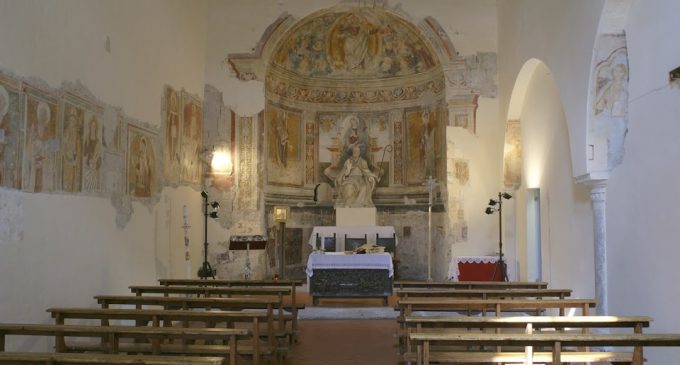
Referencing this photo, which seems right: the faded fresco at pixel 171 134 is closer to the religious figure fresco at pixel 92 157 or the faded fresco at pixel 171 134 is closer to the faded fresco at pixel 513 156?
the religious figure fresco at pixel 92 157

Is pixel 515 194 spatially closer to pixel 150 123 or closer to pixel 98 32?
pixel 150 123

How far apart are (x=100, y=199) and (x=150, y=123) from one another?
8.40 feet

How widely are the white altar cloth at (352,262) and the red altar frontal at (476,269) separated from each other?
76.4 inches

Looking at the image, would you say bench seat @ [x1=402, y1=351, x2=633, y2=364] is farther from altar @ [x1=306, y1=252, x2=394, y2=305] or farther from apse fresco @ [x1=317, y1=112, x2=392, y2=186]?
apse fresco @ [x1=317, y1=112, x2=392, y2=186]

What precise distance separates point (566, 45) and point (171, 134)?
774cm

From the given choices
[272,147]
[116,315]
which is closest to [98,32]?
[116,315]

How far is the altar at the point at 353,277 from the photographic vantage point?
1284 cm

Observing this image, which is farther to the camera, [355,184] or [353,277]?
[355,184]

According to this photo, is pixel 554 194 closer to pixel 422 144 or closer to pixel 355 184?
pixel 422 144

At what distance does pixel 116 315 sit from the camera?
6355 millimetres

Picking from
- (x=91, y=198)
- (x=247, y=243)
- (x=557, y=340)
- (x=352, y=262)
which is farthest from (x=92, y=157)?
(x=557, y=340)

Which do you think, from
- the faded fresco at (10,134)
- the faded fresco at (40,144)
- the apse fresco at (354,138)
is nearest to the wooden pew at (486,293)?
the faded fresco at (40,144)

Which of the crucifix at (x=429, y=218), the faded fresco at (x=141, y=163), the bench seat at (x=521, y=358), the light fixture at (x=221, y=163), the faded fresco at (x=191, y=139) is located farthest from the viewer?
the crucifix at (x=429, y=218)

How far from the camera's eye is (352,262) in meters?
12.9
